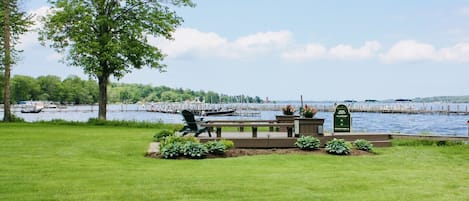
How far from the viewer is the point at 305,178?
9.13m

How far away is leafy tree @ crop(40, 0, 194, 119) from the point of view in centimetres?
2972

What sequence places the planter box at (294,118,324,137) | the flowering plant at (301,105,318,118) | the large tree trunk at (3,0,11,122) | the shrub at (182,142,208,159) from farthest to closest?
1. the large tree trunk at (3,0,11,122)
2. the flowering plant at (301,105,318,118)
3. the planter box at (294,118,324,137)
4. the shrub at (182,142,208,159)

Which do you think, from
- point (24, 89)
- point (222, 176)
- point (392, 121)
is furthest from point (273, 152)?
point (24, 89)

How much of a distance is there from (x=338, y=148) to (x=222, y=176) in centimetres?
535

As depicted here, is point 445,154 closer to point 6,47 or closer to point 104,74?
point 104,74

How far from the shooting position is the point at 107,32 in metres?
31.0

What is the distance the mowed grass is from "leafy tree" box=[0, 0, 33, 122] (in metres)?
17.4

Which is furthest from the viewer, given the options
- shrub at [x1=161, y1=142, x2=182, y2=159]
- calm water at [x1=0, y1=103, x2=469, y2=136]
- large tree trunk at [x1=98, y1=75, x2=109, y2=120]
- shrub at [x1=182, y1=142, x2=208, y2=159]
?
calm water at [x1=0, y1=103, x2=469, y2=136]

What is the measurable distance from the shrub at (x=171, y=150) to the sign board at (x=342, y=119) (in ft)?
20.9

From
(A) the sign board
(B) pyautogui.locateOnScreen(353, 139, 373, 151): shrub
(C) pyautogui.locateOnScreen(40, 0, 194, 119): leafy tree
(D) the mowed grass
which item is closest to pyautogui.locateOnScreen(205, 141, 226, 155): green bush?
(D) the mowed grass

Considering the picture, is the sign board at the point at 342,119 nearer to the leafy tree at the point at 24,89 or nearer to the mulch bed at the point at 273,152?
the mulch bed at the point at 273,152

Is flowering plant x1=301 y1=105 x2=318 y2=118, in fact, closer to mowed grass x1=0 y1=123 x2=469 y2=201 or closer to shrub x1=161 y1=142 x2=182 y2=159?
mowed grass x1=0 y1=123 x2=469 y2=201

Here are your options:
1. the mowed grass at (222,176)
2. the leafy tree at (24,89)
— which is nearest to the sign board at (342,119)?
the mowed grass at (222,176)

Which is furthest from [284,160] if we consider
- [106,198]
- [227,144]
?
[106,198]
